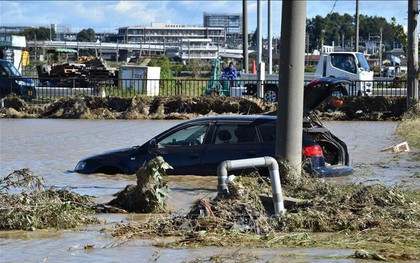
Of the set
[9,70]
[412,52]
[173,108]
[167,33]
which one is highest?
[167,33]

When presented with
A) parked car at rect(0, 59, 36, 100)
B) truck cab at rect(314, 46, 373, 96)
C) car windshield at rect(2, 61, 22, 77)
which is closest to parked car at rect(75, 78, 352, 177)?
parked car at rect(0, 59, 36, 100)

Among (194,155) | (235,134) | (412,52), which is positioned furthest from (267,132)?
(412,52)

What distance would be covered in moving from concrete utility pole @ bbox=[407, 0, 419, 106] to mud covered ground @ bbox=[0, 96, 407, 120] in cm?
436

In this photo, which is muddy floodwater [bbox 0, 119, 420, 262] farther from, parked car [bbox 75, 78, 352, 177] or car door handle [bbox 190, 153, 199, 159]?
car door handle [bbox 190, 153, 199, 159]

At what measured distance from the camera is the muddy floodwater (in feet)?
27.9

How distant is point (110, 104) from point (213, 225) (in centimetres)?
2652

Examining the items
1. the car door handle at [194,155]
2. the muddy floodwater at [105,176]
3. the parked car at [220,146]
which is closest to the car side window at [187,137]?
the parked car at [220,146]

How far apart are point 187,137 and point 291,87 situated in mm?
4166

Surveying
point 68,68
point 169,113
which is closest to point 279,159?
point 169,113

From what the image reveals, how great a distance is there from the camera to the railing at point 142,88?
38656 mm

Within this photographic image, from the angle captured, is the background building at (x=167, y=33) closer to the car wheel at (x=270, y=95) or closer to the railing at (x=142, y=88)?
the railing at (x=142, y=88)

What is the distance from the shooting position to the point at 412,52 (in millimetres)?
27844

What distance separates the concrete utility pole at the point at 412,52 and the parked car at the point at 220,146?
1334cm

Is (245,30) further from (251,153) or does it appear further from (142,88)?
(251,153)
